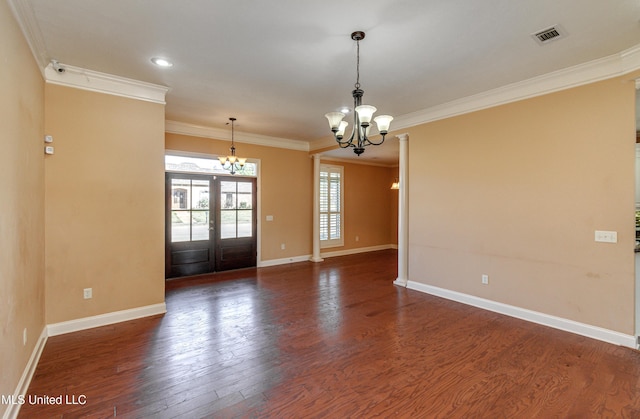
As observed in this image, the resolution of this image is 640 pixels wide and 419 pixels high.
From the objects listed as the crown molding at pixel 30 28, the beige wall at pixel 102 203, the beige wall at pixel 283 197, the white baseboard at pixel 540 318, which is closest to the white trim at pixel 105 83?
the beige wall at pixel 102 203

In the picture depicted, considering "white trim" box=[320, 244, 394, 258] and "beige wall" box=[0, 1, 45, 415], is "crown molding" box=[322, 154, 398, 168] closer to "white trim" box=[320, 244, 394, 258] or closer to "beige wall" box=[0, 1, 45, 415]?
"white trim" box=[320, 244, 394, 258]

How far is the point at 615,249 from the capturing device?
118 inches

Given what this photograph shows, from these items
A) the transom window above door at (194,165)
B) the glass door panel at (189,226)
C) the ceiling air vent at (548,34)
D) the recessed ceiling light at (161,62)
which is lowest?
the glass door panel at (189,226)

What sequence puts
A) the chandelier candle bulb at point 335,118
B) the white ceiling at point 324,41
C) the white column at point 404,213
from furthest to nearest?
the white column at point 404,213 < the chandelier candle bulb at point 335,118 < the white ceiling at point 324,41

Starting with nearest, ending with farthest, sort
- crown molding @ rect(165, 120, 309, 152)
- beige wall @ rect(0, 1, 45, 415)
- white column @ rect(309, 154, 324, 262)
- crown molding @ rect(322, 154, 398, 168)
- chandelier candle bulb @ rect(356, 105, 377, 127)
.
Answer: beige wall @ rect(0, 1, 45, 415) → chandelier candle bulb @ rect(356, 105, 377, 127) → crown molding @ rect(165, 120, 309, 152) → white column @ rect(309, 154, 324, 262) → crown molding @ rect(322, 154, 398, 168)

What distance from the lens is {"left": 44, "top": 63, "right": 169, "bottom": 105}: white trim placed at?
3.18 m

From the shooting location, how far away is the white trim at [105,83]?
10.4 feet

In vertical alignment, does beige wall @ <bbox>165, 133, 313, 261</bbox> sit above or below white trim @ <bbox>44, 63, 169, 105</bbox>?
below

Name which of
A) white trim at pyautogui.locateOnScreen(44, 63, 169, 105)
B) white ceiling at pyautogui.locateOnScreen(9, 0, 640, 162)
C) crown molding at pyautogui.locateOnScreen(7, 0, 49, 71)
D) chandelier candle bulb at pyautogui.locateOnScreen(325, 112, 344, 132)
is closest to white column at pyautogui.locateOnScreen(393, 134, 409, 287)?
white ceiling at pyautogui.locateOnScreen(9, 0, 640, 162)

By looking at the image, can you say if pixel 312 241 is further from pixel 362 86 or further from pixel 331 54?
pixel 331 54

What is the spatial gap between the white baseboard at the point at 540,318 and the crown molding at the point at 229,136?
4.16m

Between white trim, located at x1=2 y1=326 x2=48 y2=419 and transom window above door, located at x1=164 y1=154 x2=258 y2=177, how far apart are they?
10.6 ft

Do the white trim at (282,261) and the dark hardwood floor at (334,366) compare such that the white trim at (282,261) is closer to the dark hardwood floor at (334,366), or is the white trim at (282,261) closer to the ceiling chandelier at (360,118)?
the dark hardwood floor at (334,366)

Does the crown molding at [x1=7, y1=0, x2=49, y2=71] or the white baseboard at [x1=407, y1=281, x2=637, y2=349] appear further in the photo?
the white baseboard at [x1=407, y1=281, x2=637, y2=349]
